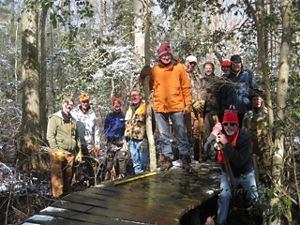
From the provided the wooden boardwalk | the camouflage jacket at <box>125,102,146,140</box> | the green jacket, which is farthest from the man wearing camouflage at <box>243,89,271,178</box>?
the green jacket

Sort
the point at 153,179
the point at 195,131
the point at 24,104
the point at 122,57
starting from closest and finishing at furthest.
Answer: the point at 153,179 < the point at 195,131 < the point at 24,104 < the point at 122,57

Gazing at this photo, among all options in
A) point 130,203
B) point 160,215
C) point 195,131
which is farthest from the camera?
point 195,131

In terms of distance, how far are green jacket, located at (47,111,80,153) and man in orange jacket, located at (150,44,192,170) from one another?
159 cm

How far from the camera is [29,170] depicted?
929cm

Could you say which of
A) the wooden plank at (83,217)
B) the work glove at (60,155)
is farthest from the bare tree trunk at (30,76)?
the wooden plank at (83,217)

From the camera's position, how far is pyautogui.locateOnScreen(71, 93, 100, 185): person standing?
28.3 feet

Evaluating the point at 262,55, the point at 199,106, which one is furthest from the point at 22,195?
the point at 262,55

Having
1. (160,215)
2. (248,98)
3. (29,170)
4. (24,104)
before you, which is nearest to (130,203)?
(160,215)

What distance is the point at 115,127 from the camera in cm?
909

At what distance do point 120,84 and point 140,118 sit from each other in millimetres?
6935

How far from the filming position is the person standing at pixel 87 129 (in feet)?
28.3

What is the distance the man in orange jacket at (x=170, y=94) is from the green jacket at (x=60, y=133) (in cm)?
159

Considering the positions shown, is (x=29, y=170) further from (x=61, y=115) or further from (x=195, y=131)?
(x=195, y=131)

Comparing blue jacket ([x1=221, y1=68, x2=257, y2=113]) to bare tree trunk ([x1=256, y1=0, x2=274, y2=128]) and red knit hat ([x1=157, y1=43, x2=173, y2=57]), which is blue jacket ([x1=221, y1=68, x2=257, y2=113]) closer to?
bare tree trunk ([x1=256, y1=0, x2=274, y2=128])
